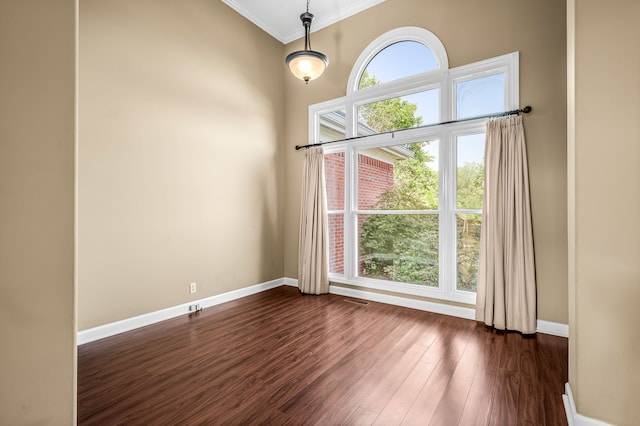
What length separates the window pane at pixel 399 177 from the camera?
3.67 metres

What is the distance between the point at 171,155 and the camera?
11.0ft

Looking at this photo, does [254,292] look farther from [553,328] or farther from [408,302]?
[553,328]

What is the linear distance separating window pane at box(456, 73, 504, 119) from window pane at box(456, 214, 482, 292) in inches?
46.8

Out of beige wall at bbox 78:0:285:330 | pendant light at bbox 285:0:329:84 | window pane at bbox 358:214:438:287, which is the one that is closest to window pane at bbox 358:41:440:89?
pendant light at bbox 285:0:329:84

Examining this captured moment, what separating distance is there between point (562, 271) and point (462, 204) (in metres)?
1.12

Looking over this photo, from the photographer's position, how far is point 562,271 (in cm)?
283
